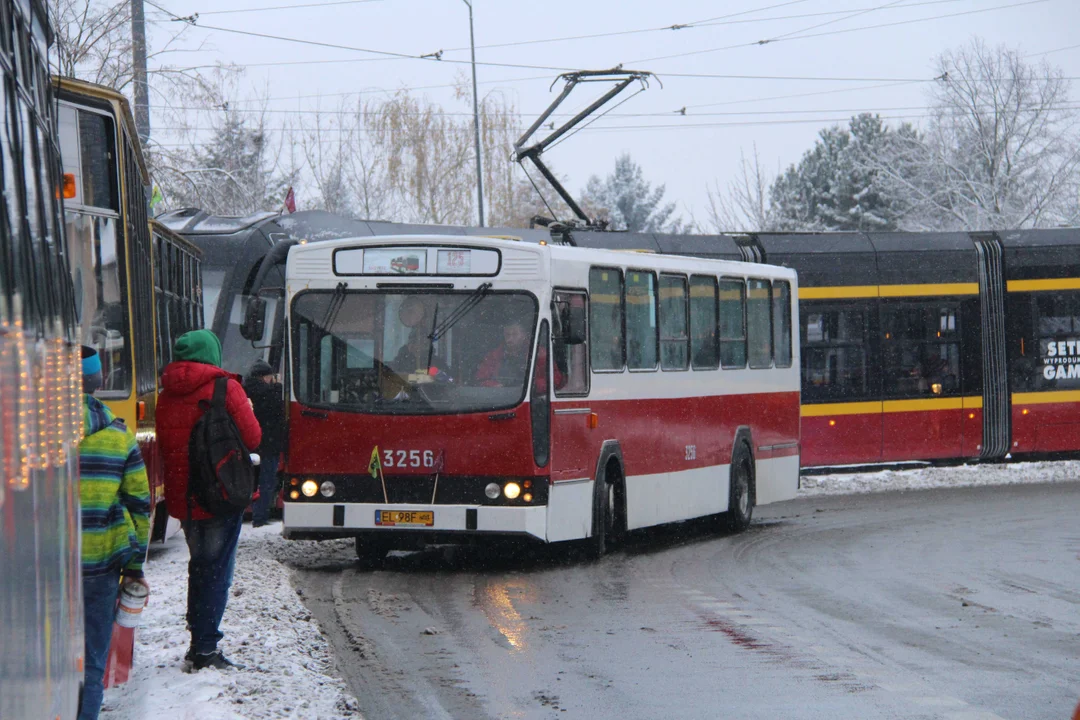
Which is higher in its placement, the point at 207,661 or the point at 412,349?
the point at 412,349

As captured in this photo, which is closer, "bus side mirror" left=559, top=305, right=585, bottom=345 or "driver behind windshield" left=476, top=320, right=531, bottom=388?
"driver behind windshield" left=476, top=320, right=531, bottom=388

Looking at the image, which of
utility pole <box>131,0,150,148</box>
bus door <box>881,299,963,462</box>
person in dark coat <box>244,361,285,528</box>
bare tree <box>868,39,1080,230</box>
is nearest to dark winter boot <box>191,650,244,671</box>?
person in dark coat <box>244,361,285,528</box>

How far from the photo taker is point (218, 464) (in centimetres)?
836

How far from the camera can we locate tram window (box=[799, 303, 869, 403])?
24297 millimetres

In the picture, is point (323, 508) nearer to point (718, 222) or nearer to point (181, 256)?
point (181, 256)

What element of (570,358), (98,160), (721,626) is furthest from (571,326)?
(98,160)

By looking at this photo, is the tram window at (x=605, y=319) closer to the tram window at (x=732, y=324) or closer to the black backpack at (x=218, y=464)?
the tram window at (x=732, y=324)

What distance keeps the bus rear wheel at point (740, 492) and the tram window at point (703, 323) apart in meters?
1.29

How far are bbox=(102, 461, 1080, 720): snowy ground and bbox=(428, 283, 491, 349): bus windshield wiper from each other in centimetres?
226

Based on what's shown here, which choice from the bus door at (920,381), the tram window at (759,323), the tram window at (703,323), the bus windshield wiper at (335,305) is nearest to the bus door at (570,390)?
the bus windshield wiper at (335,305)

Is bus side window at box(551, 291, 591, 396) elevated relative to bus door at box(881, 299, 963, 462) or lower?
elevated

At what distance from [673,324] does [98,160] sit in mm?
6856

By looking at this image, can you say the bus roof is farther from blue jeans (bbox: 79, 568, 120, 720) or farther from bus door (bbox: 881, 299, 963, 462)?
bus door (bbox: 881, 299, 963, 462)

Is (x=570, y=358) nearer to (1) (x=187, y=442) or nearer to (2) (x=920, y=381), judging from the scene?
(1) (x=187, y=442)
